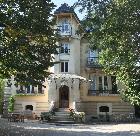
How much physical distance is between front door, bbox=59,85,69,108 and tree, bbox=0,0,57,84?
1991cm

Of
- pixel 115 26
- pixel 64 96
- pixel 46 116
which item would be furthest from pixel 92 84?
pixel 115 26

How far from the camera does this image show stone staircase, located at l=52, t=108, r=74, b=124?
34938mm

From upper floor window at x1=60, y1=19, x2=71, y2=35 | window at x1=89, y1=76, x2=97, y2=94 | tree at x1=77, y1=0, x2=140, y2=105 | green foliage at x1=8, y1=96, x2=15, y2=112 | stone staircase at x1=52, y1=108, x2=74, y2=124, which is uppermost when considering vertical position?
upper floor window at x1=60, y1=19, x2=71, y2=35

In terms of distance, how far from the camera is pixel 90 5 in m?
19.6

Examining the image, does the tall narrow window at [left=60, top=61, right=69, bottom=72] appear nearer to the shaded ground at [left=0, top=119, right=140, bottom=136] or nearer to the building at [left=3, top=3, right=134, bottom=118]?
the building at [left=3, top=3, right=134, bottom=118]

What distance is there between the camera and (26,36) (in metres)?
20.0

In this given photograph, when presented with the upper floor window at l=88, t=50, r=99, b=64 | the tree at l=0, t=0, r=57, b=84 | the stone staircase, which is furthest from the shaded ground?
the upper floor window at l=88, t=50, r=99, b=64

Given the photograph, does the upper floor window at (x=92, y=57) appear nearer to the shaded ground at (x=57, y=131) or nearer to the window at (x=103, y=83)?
the window at (x=103, y=83)

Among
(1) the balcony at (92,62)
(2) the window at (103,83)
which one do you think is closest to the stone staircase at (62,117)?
(2) the window at (103,83)

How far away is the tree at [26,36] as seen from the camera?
1964cm

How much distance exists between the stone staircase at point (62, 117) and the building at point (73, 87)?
6.76 ft

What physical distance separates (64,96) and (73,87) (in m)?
2.43

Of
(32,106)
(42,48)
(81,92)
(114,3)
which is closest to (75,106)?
(81,92)

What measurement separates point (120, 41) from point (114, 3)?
2852mm
